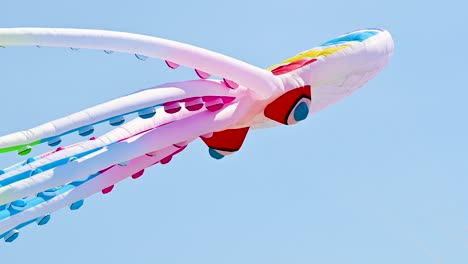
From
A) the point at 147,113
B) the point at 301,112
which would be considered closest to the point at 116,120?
the point at 147,113

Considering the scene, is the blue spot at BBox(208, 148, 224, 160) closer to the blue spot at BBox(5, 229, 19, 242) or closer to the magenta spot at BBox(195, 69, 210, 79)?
the magenta spot at BBox(195, 69, 210, 79)

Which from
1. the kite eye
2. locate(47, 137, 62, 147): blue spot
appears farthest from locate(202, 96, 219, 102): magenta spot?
locate(47, 137, 62, 147): blue spot

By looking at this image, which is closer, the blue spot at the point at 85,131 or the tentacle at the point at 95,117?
the tentacle at the point at 95,117

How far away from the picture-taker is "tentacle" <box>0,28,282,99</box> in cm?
1330

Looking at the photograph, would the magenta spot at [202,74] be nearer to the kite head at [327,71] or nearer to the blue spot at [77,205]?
the kite head at [327,71]

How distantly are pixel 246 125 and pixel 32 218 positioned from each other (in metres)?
3.16

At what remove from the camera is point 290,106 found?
1598 cm

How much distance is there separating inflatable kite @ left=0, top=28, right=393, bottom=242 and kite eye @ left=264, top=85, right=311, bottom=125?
0.04 ft

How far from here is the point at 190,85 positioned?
15.2 metres

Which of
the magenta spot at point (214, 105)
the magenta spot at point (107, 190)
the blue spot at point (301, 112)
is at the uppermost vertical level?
the magenta spot at point (214, 105)

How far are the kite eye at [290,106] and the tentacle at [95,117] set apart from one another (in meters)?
1.51

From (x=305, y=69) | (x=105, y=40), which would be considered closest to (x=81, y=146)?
(x=105, y=40)

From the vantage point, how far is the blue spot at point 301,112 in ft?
52.7

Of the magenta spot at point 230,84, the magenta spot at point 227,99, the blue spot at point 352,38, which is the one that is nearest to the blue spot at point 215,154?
the magenta spot at point 227,99
